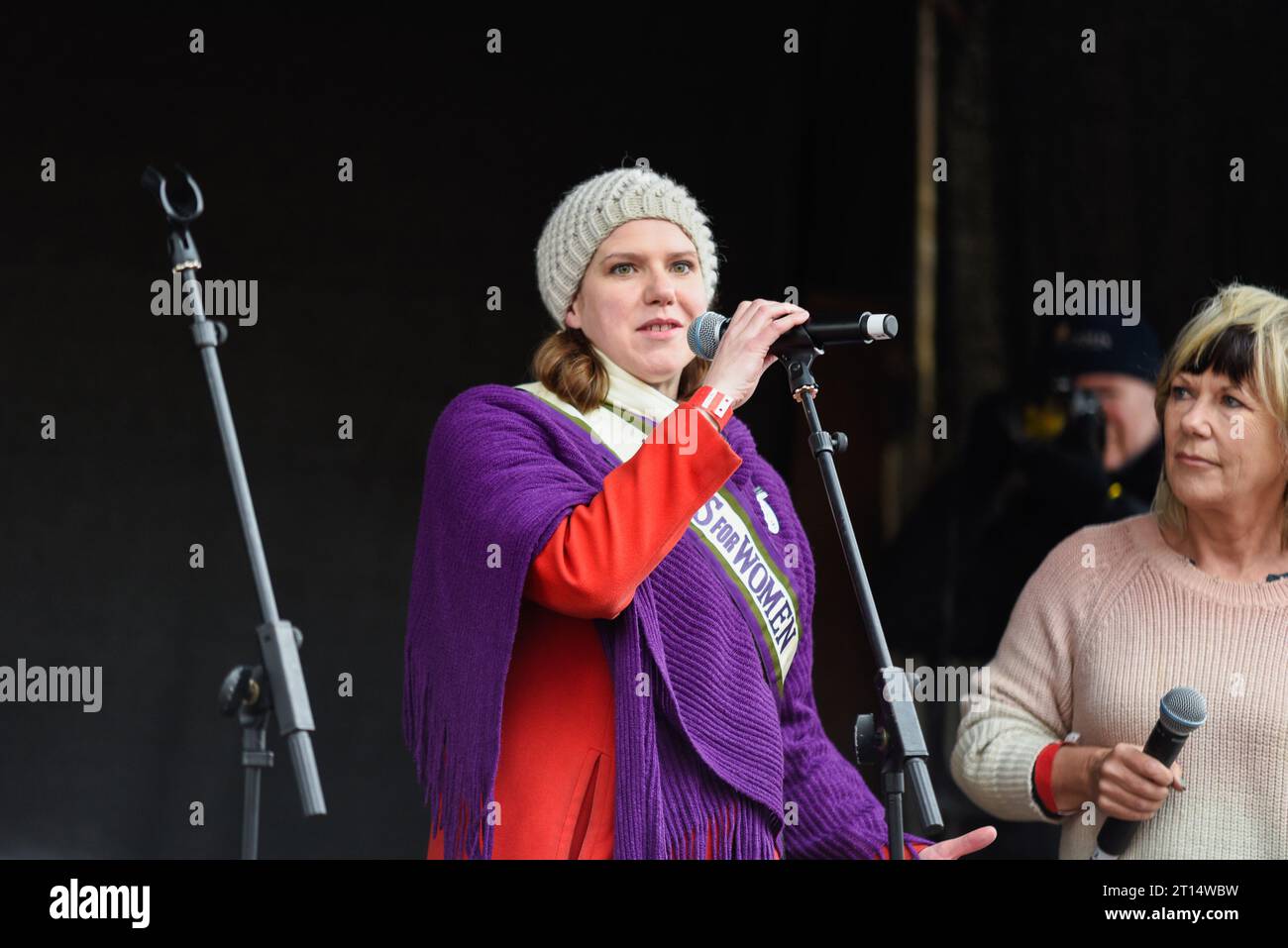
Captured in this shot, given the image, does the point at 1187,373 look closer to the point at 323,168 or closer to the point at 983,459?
the point at 983,459

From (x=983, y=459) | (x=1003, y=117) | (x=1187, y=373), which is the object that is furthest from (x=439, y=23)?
(x=1187, y=373)

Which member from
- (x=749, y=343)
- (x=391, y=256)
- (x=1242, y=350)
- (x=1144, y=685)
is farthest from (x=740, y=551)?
(x=391, y=256)

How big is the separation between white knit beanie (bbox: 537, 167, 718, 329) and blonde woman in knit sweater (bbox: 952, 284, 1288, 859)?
2.48 ft

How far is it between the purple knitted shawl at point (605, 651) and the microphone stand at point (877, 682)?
14 cm

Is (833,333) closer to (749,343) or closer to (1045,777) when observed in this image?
(749,343)

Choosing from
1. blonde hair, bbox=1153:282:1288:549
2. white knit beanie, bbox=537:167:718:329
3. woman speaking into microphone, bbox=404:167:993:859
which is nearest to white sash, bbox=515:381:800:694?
woman speaking into microphone, bbox=404:167:993:859

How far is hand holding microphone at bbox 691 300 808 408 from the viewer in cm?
206

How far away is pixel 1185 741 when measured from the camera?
241cm

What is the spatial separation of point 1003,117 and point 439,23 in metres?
1.48

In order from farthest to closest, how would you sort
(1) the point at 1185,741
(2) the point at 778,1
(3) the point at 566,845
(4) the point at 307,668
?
(2) the point at 778,1
(4) the point at 307,668
(1) the point at 1185,741
(3) the point at 566,845

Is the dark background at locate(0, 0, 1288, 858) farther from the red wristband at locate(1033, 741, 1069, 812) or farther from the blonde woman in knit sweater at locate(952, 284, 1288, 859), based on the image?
the red wristband at locate(1033, 741, 1069, 812)

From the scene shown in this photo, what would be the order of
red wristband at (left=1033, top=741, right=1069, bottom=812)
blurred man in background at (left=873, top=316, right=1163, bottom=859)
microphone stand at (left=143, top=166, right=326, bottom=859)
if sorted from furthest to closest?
blurred man in background at (left=873, top=316, right=1163, bottom=859)
red wristband at (left=1033, top=741, right=1069, bottom=812)
microphone stand at (left=143, top=166, right=326, bottom=859)

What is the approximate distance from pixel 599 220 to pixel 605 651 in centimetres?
67
